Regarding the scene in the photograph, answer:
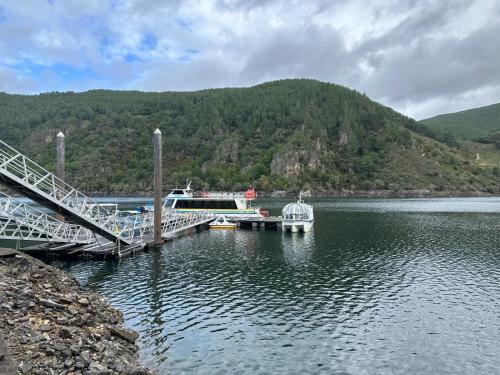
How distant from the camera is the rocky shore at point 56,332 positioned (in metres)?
12.6

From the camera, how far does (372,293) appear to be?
26406 mm

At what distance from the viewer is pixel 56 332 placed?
14.8 meters

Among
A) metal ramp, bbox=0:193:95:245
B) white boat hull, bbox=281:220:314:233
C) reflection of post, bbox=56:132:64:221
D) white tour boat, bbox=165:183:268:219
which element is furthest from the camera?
white tour boat, bbox=165:183:268:219

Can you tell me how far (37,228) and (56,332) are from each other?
65.4ft

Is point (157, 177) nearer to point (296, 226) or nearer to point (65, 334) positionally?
point (296, 226)

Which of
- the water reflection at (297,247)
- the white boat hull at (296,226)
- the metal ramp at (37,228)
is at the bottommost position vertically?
the water reflection at (297,247)

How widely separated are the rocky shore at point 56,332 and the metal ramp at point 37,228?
32.5 ft

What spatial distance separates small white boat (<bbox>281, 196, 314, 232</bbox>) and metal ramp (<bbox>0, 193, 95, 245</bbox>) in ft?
90.8

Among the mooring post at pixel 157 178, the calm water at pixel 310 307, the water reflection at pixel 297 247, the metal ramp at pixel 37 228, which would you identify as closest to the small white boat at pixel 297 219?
the water reflection at pixel 297 247

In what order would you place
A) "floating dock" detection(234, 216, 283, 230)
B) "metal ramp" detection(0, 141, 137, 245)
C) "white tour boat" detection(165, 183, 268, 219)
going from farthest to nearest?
"white tour boat" detection(165, 183, 268, 219), "floating dock" detection(234, 216, 283, 230), "metal ramp" detection(0, 141, 137, 245)

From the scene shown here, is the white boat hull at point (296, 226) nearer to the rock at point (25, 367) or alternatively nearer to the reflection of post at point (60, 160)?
the reflection of post at point (60, 160)

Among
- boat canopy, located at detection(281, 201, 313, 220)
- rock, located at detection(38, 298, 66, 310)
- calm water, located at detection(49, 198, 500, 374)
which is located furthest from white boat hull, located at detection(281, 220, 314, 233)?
rock, located at detection(38, 298, 66, 310)

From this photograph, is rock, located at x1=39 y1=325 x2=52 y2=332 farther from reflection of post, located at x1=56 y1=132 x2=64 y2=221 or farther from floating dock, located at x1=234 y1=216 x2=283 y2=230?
floating dock, located at x1=234 y1=216 x2=283 y2=230

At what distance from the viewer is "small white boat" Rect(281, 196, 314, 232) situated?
5794cm
